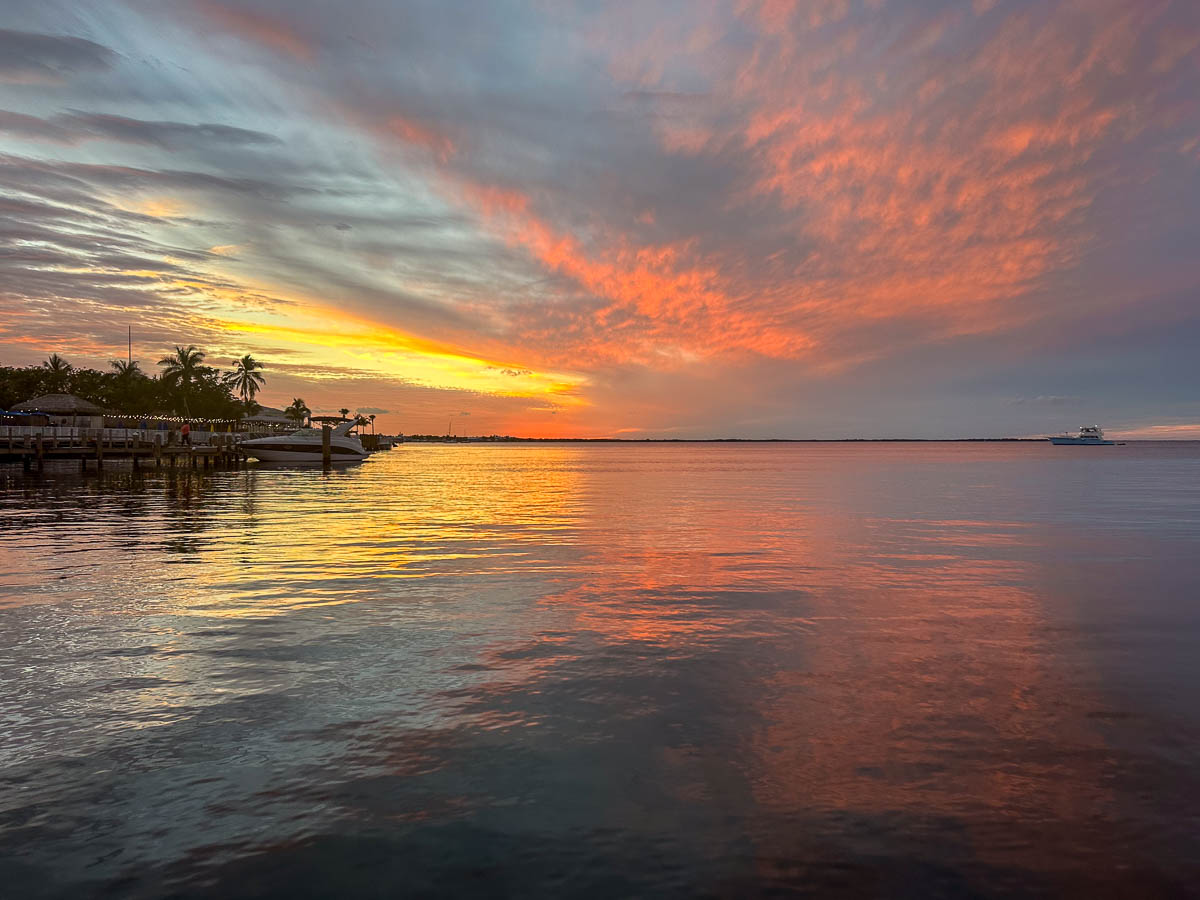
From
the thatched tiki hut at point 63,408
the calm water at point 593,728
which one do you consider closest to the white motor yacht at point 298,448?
the thatched tiki hut at point 63,408

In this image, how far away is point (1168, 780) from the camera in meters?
6.45

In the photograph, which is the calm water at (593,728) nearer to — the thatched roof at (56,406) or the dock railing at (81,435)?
the dock railing at (81,435)

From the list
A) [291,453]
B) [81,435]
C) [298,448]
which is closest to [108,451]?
[81,435]

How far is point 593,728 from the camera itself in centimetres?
768

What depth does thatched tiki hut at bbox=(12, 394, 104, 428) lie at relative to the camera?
72.5 meters

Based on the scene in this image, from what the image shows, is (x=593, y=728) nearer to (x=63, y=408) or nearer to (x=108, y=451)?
(x=108, y=451)

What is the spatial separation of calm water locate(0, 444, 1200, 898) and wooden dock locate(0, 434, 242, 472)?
48.6 meters

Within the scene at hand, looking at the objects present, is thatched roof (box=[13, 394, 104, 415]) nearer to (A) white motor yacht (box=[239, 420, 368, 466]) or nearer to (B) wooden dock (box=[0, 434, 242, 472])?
(B) wooden dock (box=[0, 434, 242, 472])

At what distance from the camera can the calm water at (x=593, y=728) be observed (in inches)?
205

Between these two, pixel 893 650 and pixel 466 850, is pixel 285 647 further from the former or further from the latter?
pixel 893 650

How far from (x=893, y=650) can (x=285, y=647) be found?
8.86 meters

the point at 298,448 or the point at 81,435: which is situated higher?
the point at 81,435

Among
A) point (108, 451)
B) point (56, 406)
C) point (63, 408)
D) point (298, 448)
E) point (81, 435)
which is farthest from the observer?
point (298, 448)

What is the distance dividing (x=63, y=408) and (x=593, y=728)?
279 ft
